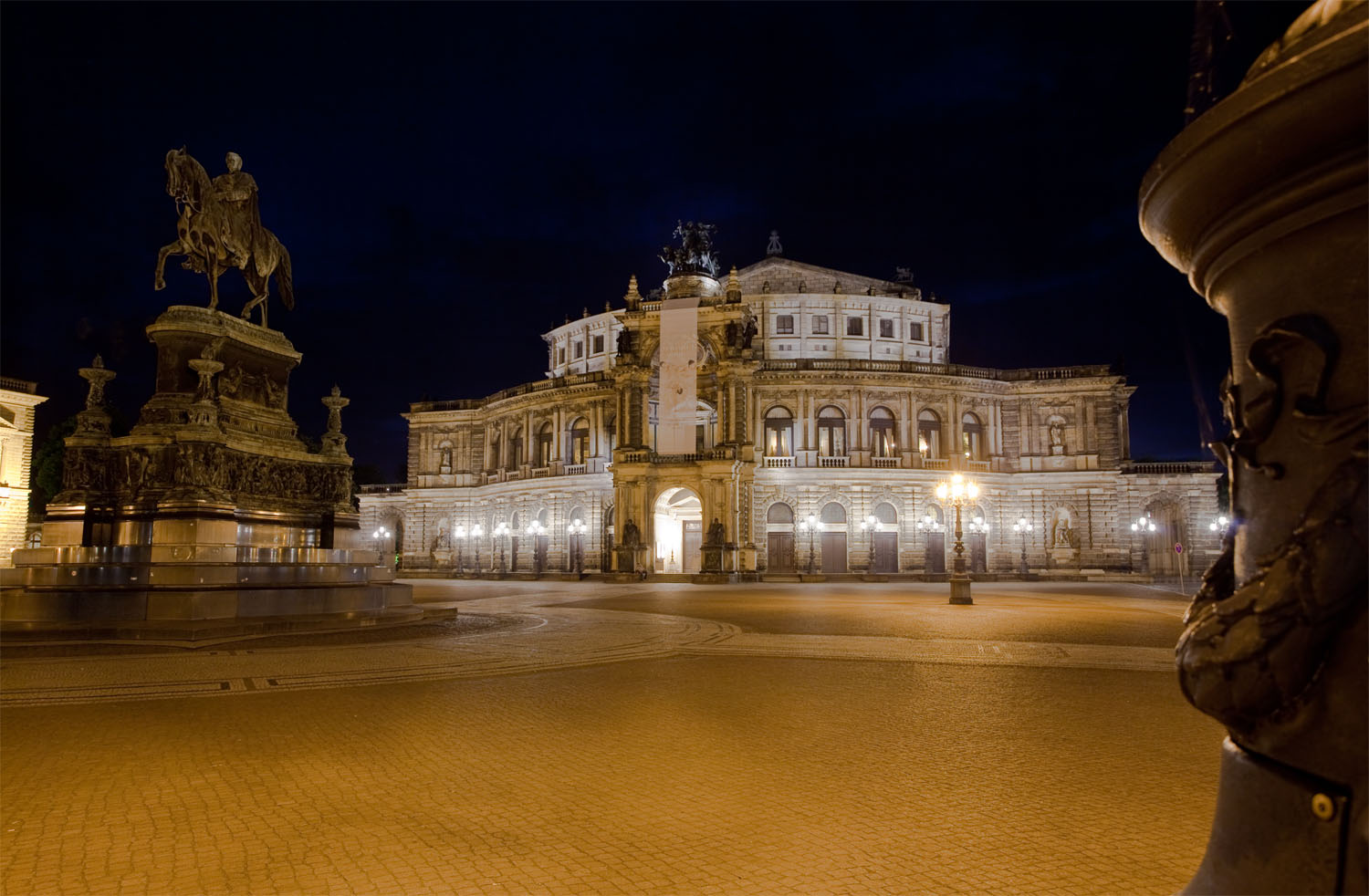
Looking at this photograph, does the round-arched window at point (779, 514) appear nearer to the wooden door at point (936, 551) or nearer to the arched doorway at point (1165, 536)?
the wooden door at point (936, 551)

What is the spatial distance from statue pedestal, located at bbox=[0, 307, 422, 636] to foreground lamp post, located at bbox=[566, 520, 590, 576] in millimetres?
39130

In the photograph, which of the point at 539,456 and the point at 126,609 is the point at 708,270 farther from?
the point at 126,609

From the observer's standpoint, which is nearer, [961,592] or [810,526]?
[961,592]

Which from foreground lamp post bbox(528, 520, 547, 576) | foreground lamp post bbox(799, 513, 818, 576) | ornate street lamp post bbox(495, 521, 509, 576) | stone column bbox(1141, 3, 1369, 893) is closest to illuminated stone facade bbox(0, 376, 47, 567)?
ornate street lamp post bbox(495, 521, 509, 576)

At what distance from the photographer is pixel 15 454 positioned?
50.3 meters

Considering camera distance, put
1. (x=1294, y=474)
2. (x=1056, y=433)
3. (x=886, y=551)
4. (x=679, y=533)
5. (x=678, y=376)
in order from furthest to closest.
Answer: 1. (x=679, y=533)
2. (x=1056, y=433)
3. (x=886, y=551)
4. (x=678, y=376)
5. (x=1294, y=474)

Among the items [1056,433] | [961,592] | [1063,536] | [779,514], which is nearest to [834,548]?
[779,514]

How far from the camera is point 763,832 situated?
4.79 meters

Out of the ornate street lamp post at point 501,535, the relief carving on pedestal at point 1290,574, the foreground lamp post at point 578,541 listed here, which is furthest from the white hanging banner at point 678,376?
the relief carving on pedestal at point 1290,574

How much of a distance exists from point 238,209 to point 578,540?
136 ft

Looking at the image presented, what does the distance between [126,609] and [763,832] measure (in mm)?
13343

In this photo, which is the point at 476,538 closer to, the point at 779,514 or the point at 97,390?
the point at 779,514

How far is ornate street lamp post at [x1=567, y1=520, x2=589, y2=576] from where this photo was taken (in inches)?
2183

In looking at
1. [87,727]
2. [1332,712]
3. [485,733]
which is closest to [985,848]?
[1332,712]
